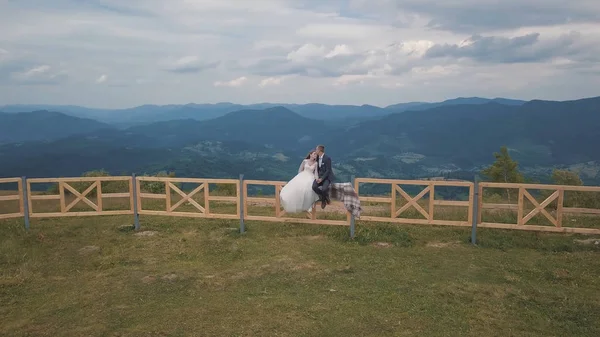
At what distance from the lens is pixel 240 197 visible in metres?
13.1

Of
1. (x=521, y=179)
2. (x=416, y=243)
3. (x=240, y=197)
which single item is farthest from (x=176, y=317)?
(x=521, y=179)

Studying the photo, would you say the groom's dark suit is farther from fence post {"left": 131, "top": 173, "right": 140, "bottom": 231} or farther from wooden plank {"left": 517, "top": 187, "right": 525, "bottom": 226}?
fence post {"left": 131, "top": 173, "right": 140, "bottom": 231}

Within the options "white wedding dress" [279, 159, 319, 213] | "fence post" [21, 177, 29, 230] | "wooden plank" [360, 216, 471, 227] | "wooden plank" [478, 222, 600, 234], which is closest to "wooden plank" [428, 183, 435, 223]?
"wooden plank" [360, 216, 471, 227]

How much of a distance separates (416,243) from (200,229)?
675 cm

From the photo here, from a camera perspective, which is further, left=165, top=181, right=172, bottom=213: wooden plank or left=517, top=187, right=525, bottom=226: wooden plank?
left=165, top=181, right=172, bottom=213: wooden plank

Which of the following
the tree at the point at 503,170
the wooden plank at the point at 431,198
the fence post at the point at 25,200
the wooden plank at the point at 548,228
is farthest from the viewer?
the tree at the point at 503,170

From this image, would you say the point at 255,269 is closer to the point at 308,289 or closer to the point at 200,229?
the point at 308,289

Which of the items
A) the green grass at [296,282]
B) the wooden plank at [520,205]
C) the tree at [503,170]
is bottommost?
the tree at [503,170]

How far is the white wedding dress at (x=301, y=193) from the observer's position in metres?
11.8

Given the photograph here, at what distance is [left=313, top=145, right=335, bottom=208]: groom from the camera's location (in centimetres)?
1177

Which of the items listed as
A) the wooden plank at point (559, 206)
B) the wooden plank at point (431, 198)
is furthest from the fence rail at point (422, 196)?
the wooden plank at point (559, 206)

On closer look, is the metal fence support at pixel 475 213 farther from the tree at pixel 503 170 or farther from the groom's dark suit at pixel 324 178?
the tree at pixel 503 170

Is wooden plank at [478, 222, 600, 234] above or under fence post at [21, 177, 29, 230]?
under

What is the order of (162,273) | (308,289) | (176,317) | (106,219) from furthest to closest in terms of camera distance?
(106,219) < (162,273) < (308,289) < (176,317)
